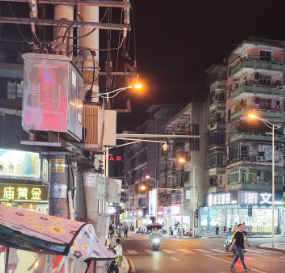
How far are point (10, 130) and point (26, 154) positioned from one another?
1417mm

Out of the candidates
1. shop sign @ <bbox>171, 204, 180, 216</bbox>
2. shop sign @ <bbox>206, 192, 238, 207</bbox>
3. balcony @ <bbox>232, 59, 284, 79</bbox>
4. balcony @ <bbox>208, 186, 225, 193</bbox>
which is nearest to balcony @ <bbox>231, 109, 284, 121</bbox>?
balcony @ <bbox>232, 59, 284, 79</bbox>

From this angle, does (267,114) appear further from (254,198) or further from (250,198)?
(250,198)

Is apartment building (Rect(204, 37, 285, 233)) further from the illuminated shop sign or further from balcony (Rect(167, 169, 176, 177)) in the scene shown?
balcony (Rect(167, 169, 176, 177))

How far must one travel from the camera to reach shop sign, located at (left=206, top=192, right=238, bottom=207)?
54166 millimetres

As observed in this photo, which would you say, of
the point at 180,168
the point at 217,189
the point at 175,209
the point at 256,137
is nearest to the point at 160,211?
the point at 175,209

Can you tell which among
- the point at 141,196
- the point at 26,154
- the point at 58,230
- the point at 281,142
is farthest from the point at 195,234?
the point at 58,230

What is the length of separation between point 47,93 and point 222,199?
5110cm

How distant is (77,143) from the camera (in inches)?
395

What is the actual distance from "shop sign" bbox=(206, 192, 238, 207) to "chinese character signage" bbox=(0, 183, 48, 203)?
34.6m

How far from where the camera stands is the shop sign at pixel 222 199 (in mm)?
54166

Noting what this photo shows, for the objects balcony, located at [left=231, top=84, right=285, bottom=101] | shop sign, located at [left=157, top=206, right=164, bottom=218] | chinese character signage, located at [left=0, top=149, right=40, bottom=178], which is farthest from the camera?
shop sign, located at [left=157, top=206, right=164, bottom=218]

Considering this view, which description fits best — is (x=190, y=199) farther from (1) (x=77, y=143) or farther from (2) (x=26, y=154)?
(1) (x=77, y=143)

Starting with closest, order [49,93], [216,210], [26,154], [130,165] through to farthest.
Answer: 1. [49,93]
2. [26,154]
3. [216,210]
4. [130,165]

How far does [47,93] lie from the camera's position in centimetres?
823
